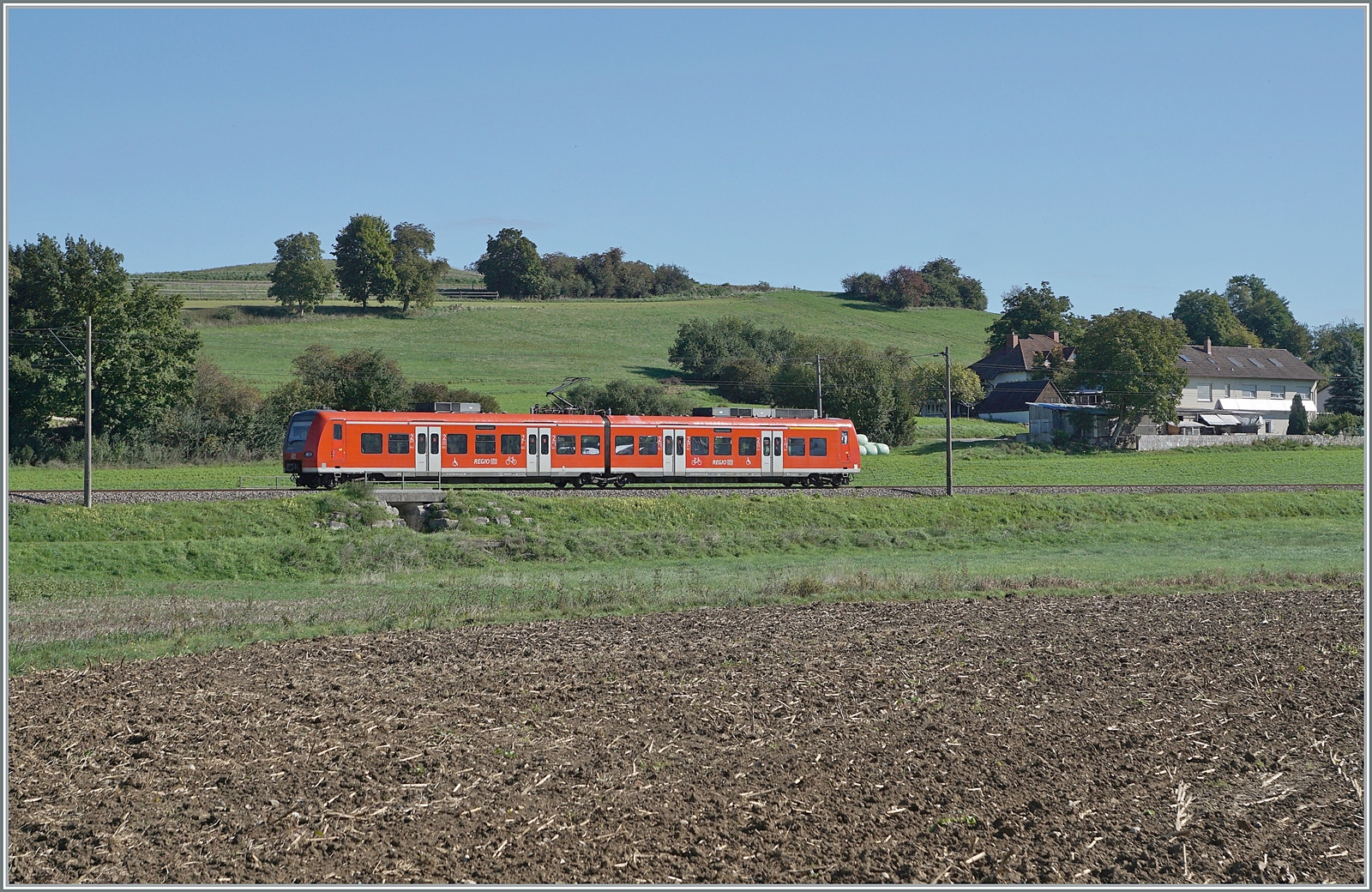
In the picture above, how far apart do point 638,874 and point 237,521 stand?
79.3 feet

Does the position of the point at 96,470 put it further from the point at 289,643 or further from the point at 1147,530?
the point at 1147,530

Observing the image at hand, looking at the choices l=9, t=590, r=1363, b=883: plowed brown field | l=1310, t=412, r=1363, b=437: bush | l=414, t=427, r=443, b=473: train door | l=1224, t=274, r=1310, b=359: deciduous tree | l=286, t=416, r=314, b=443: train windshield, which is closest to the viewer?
l=9, t=590, r=1363, b=883: plowed brown field

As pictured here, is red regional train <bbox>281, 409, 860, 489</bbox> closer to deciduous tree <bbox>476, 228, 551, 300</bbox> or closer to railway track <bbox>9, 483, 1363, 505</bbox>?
railway track <bbox>9, 483, 1363, 505</bbox>

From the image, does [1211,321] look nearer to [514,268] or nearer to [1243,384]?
[1243,384]

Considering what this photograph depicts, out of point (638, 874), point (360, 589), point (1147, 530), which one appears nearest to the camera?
point (638, 874)

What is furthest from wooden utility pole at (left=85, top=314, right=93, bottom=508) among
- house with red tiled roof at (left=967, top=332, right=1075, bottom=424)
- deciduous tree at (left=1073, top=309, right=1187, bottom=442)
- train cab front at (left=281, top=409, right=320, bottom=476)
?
house with red tiled roof at (left=967, top=332, right=1075, bottom=424)

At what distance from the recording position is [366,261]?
10356 cm

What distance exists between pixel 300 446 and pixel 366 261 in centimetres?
7257

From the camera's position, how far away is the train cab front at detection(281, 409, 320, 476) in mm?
34344

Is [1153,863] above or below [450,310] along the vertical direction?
below

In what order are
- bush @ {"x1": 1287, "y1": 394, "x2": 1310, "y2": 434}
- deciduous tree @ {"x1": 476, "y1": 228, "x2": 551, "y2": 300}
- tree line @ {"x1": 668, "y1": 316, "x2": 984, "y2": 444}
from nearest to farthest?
tree line @ {"x1": 668, "y1": 316, "x2": 984, "y2": 444} < bush @ {"x1": 1287, "y1": 394, "x2": 1310, "y2": 434} < deciduous tree @ {"x1": 476, "y1": 228, "x2": 551, "y2": 300}

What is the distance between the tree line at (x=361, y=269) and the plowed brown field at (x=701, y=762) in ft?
294

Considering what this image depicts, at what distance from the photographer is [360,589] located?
22.5 meters

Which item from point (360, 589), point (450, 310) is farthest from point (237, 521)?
point (450, 310)
